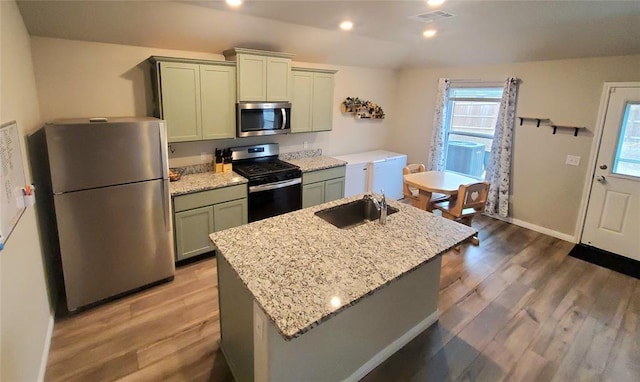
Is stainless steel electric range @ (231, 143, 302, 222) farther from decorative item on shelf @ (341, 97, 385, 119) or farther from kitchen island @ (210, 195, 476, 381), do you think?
decorative item on shelf @ (341, 97, 385, 119)

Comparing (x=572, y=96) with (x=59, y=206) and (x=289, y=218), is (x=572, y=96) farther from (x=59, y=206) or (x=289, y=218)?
(x=59, y=206)

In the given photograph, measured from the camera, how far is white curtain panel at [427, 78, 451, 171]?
5.13 meters

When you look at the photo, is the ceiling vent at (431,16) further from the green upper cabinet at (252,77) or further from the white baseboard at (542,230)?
the white baseboard at (542,230)

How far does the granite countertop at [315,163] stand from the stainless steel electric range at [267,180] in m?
0.22

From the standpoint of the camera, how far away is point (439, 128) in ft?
17.3

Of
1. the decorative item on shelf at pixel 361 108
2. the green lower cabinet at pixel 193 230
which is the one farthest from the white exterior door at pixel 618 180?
the green lower cabinet at pixel 193 230

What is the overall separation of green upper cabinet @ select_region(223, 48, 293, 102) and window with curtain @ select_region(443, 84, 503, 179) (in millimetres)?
2829

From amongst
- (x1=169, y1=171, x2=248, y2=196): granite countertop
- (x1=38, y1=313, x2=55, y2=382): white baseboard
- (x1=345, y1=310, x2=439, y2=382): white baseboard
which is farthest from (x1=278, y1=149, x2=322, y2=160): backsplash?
(x1=38, y1=313, x2=55, y2=382): white baseboard

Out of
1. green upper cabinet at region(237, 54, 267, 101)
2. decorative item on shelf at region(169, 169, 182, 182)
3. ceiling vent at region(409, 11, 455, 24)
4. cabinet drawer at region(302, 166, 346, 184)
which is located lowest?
cabinet drawer at region(302, 166, 346, 184)

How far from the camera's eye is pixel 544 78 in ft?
13.7

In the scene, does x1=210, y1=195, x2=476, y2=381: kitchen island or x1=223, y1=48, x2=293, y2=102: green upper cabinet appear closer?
x1=210, y1=195, x2=476, y2=381: kitchen island

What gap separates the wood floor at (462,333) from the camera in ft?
7.09

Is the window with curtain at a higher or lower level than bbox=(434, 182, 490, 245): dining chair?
higher

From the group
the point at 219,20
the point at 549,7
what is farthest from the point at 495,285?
the point at 219,20
